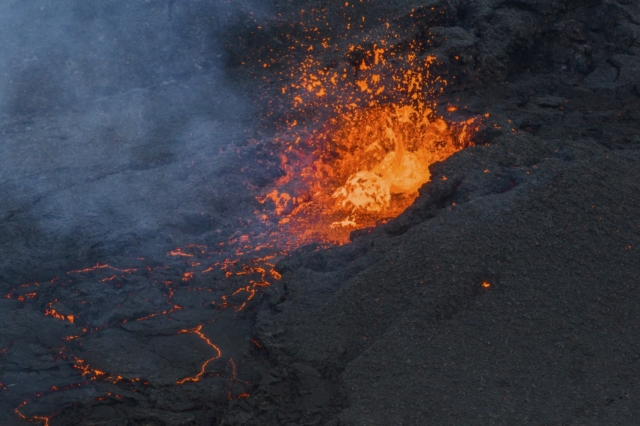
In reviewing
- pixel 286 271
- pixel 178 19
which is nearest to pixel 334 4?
pixel 178 19

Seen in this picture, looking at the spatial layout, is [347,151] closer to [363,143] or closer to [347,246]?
[363,143]

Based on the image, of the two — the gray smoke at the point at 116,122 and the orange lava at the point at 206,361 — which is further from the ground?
the gray smoke at the point at 116,122

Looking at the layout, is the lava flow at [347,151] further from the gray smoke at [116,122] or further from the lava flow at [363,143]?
the gray smoke at [116,122]

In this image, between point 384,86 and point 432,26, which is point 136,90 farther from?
point 432,26

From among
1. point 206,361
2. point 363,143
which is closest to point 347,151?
point 363,143

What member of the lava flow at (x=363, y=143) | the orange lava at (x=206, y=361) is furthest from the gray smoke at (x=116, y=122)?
the orange lava at (x=206, y=361)

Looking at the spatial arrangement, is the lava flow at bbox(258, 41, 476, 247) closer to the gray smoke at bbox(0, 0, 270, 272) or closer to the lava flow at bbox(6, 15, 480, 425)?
the lava flow at bbox(6, 15, 480, 425)
